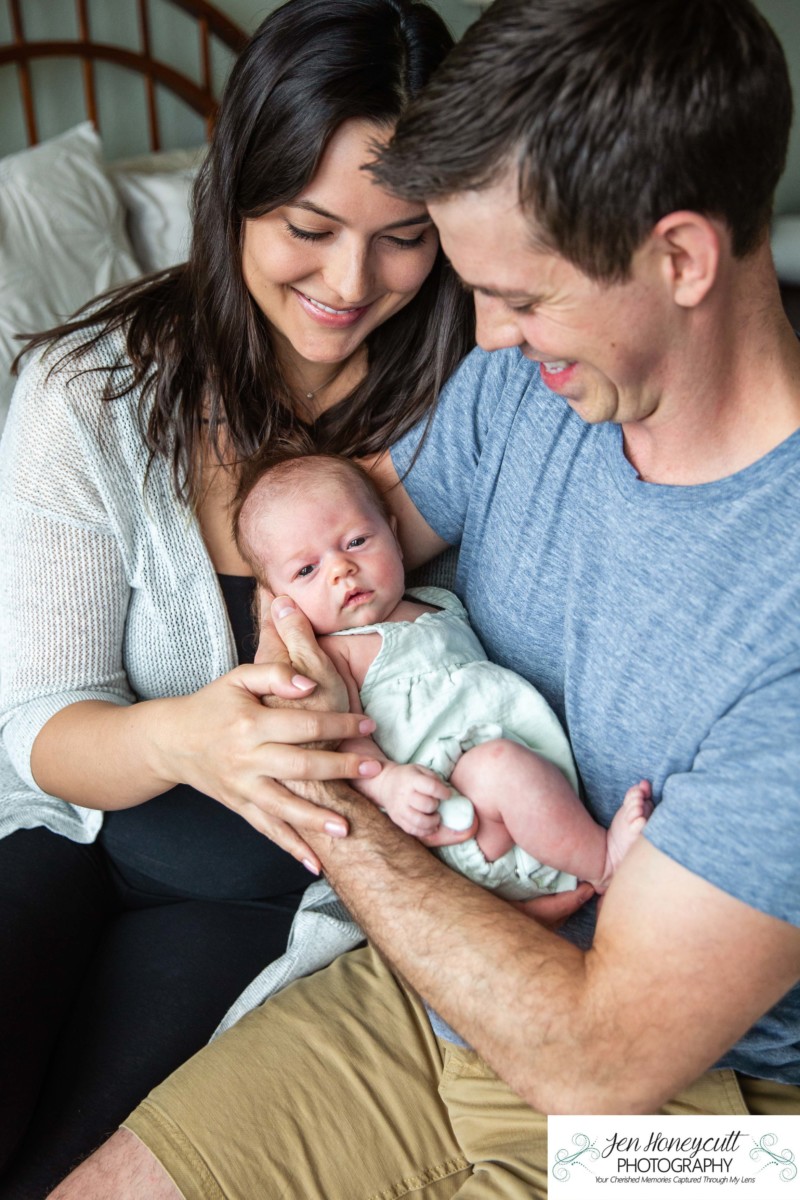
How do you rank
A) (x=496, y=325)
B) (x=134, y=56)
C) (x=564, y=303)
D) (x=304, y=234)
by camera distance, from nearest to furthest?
(x=564, y=303), (x=496, y=325), (x=304, y=234), (x=134, y=56)

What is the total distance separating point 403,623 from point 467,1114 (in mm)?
582

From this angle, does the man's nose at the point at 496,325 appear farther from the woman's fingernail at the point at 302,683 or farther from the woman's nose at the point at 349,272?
the woman's fingernail at the point at 302,683

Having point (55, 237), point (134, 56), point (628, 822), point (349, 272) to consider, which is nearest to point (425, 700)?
point (628, 822)

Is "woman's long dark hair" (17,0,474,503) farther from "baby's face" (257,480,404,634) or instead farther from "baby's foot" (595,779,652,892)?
"baby's foot" (595,779,652,892)

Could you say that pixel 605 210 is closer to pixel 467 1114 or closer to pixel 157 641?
pixel 157 641

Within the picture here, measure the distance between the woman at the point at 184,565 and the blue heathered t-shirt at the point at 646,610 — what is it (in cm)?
19

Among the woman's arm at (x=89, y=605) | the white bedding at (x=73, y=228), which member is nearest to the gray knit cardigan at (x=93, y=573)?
the woman's arm at (x=89, y=605)

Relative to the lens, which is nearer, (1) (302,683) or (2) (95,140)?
(1) (302,683)

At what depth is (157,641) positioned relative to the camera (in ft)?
5.02

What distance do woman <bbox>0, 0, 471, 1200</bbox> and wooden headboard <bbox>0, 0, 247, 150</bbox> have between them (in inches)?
54.3

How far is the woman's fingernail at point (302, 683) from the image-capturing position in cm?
123

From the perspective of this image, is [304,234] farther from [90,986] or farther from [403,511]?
[90,986]

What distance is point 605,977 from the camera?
3.31ft

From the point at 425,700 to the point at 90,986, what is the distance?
25.4 inches
